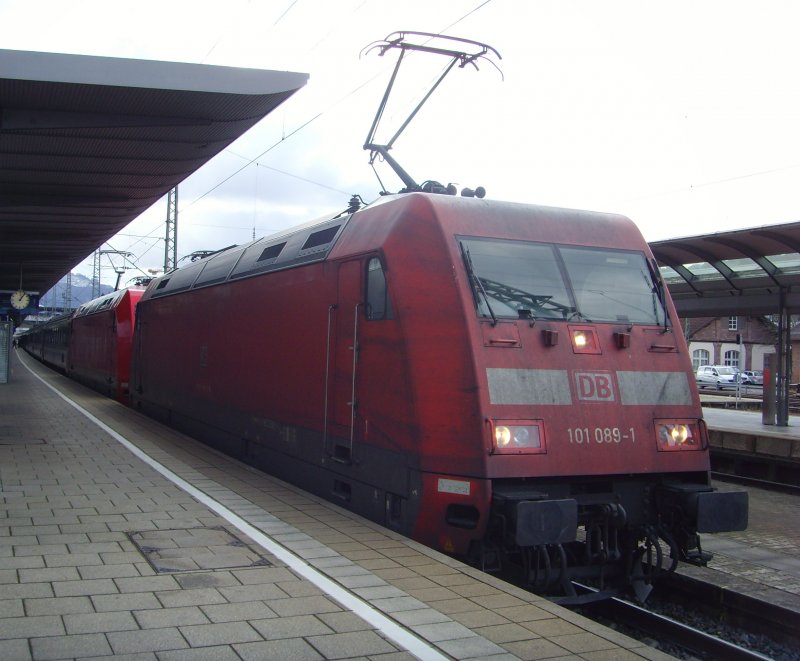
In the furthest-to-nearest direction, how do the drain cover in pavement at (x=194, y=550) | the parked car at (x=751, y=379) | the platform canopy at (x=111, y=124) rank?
1. the parked car at (x=751, y=379)
2. the platform canopy at (x=111, y=124)
3. the drain cover in pavement at (x=194, y=550)

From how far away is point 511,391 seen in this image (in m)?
6.12

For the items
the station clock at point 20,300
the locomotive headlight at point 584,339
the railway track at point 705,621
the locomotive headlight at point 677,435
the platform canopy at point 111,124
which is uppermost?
the platform canopy at point 111,124

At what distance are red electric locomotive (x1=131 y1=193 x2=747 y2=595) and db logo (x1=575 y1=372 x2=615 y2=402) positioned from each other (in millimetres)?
17

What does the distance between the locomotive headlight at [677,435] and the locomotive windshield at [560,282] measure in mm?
919

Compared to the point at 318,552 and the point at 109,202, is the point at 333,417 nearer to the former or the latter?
the point at 318,552

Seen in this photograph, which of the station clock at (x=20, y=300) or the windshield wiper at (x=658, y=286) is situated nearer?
the windshield wiper at (x=658, y=286)

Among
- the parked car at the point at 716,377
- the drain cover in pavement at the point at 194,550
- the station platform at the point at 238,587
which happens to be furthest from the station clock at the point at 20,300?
the parked car at the point at 716,377

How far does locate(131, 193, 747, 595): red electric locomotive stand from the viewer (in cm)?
600

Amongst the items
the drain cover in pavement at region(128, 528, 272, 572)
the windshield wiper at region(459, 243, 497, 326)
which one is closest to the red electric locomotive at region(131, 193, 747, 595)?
the windshield wiper at region(459, 243, 497, 326)

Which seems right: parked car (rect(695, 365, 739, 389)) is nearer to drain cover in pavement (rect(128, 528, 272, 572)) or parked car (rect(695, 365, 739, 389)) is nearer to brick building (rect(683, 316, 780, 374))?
brick building (rect(683, 316, 780, 374))

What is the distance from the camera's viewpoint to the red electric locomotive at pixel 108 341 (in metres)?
20.8

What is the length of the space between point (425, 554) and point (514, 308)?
6.74 ft

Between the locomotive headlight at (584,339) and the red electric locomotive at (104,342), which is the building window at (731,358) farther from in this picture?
the locomotive headlight at (584,339)

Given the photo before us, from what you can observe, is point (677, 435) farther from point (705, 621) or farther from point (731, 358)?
point (731, 358)
